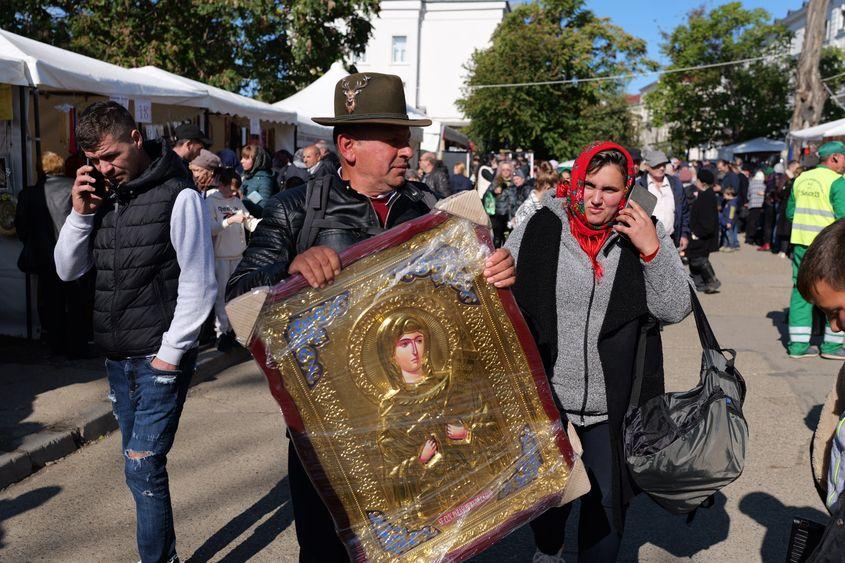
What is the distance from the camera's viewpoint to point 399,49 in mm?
54375

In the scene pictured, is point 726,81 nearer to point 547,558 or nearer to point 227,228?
point 227,228

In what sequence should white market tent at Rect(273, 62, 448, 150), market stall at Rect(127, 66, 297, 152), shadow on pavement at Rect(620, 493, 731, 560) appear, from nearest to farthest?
1. shadow on pavement at Rect(620, 493, 731, 560)
2. market stall at Rect(127, 66, 297, 152)
3. white market tent at Rect(273, 62, 448, 150)

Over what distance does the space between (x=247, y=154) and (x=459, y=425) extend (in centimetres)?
935

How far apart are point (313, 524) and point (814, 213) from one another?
7.00 meters

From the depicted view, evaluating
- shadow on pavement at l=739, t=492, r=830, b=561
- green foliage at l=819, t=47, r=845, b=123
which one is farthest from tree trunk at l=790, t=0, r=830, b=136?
shadow on pavement at l=739, t=492, r=830, b=561

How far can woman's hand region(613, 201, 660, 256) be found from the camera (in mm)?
2814

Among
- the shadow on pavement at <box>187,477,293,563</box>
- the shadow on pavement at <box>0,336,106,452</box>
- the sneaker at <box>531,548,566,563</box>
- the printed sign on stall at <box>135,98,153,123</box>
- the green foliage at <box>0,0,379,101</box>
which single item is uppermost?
the green foliage at <box>0,0,379,101</box>

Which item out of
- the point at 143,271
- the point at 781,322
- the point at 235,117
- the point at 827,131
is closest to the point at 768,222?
the point at 827,131

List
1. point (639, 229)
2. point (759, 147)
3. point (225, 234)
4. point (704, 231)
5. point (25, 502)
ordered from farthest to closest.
A: point (759, 147) → point (704, 231) → point (225, 234) → point (25, 502) → point (639, 229)

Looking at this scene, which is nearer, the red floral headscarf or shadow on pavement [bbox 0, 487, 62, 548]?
the red floral headscarf

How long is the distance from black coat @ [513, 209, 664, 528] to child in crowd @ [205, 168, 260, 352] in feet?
18.0

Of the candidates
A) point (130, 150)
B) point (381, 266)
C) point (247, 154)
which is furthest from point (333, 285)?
point (247, 154)

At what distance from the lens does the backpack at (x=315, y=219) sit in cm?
244

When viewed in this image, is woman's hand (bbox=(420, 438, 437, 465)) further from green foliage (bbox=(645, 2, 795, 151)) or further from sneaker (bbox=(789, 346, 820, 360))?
green foliage (bbox=(645, 2, 795, 151))
